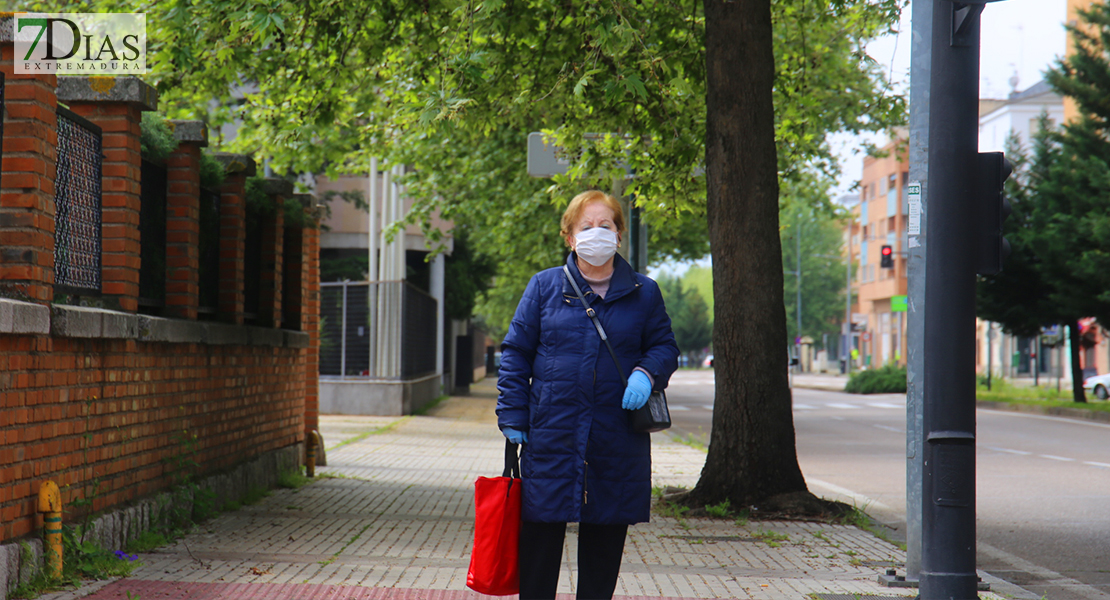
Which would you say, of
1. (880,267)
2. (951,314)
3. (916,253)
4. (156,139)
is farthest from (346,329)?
(880,267)

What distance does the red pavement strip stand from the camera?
511 cm

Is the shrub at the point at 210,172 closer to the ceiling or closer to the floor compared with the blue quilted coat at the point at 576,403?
closer to the ceiling

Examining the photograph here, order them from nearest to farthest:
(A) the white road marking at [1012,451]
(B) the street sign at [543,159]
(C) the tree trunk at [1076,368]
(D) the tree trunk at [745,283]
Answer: (D) the tree trunk at [745,283] → (B) the street sign at [543,159] → (A) the white road marking at [1012,451] → (C) the tree trunk at [1076,368]

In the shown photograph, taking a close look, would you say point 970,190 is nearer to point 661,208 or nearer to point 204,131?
point 204,131

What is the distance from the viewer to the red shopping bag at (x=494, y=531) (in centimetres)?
384

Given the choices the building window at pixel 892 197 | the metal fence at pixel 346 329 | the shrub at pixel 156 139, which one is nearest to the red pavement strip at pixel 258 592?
the shrub at pixel 156 139

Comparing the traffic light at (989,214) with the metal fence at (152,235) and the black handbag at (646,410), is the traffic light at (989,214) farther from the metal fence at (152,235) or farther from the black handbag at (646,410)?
the metal fence at (152,235)

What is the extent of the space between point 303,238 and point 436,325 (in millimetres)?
18109

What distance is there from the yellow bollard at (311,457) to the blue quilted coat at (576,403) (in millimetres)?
7346

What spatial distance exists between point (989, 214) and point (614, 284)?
1.87m

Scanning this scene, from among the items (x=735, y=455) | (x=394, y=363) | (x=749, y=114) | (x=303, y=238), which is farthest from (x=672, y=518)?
(x=394, y=363)

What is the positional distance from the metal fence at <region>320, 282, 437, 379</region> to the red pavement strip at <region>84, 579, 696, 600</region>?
51.9ft

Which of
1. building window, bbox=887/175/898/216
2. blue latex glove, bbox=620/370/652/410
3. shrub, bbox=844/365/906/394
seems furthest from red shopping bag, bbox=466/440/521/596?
building window, bbox=887/175/898/216

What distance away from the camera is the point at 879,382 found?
38719 mm
